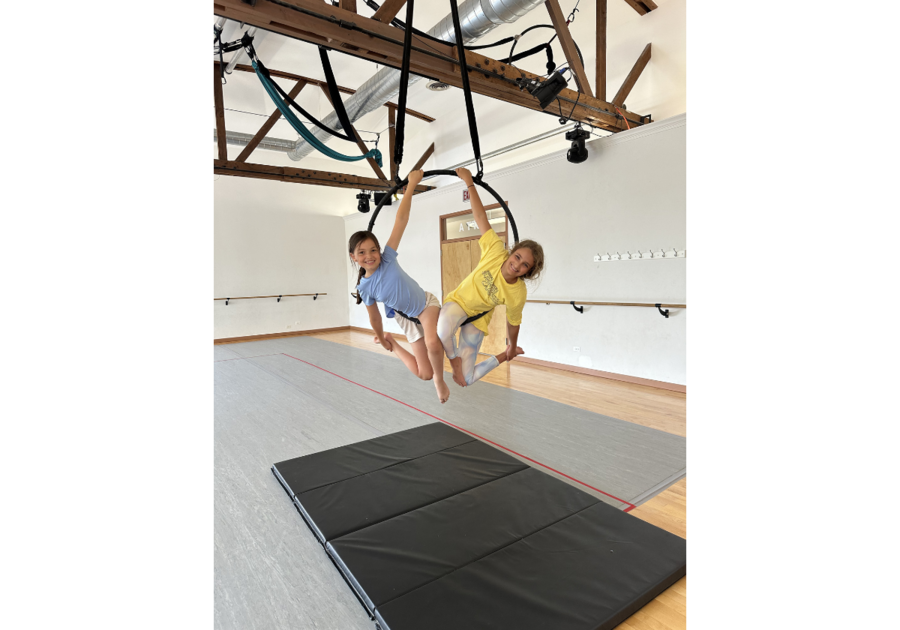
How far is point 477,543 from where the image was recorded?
7.51 feet

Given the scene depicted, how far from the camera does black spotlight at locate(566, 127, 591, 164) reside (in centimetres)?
519

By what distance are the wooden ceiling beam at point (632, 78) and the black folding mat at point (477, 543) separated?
4065 millimetres

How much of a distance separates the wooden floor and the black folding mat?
0.21ft

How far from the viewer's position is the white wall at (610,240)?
4801 millimetres

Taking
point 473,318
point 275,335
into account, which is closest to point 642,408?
point 473,318

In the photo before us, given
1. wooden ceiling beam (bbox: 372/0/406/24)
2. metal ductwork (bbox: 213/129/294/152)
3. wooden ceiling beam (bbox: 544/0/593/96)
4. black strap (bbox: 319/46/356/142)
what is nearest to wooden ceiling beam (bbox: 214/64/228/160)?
metal ductwork (bbox: 213/129/294/152)

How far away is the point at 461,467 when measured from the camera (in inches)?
125

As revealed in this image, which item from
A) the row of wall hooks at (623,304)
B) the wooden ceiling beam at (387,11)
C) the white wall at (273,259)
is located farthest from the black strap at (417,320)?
the white wall at (273,259)

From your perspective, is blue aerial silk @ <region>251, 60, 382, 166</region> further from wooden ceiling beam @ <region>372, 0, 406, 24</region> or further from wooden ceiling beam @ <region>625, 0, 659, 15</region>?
wooden ceiling beam @ <region>625, 0, 659, 15</region>

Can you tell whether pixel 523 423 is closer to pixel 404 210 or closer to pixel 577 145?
pixel 404 210

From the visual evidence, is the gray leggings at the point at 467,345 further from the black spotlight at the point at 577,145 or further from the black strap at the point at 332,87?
the black spotlight at the point at 577,145
